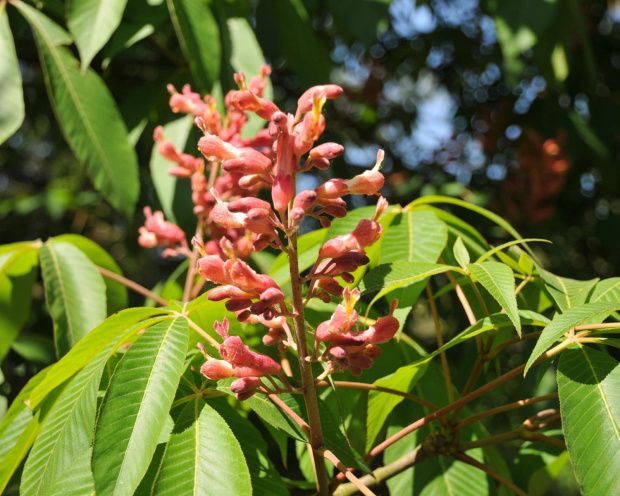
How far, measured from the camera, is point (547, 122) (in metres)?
3.72

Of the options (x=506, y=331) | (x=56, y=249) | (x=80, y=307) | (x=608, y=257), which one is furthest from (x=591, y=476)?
(x=608, y=257)

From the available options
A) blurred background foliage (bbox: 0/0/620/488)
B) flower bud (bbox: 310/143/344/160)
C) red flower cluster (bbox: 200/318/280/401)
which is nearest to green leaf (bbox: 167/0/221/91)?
blurred background foliage (bbox: 0/0/620/488)

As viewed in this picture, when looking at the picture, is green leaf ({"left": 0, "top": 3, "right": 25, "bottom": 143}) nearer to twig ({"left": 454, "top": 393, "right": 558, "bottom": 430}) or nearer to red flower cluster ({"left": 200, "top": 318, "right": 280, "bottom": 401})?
red flower cluster ({"left": 200, "top": 318, "right": 280, "bottom": 401})

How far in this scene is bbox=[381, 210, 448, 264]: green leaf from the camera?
1406 millimetres

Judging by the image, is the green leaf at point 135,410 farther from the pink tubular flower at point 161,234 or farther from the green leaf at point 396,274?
the pink tubular flower at point 161,234

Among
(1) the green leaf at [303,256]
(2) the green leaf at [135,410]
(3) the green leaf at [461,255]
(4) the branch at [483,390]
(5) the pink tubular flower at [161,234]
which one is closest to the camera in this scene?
(2) the green leaf at [135,410]

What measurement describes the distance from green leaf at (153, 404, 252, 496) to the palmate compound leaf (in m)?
0.15

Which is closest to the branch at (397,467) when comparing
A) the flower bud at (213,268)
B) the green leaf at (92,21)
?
the flower bud at (213,268)

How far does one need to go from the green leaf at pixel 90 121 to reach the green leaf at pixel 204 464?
0.99 m

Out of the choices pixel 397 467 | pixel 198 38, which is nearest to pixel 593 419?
pixel 397 467

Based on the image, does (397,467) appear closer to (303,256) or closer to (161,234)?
(303,256)

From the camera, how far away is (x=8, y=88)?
1748mm

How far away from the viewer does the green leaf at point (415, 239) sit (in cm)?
141

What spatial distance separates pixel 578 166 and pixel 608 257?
24.6 inches
